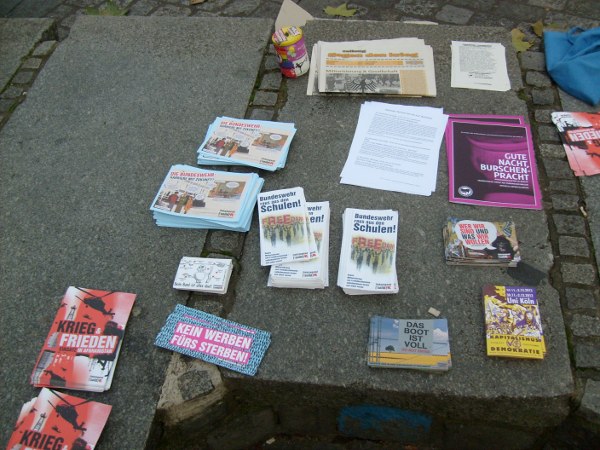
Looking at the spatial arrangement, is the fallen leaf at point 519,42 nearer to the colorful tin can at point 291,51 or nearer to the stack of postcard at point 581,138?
the stack of postcard at point 581,138

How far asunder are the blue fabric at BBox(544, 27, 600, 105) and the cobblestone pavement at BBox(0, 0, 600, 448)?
0.06m

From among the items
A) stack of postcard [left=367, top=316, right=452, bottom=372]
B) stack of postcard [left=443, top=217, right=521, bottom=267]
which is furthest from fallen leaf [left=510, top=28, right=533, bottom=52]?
stack of postcard [left=367, top=316, right=452, bottom=372]

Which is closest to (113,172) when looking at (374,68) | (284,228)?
(284,228)

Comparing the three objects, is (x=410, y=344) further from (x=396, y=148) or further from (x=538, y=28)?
(x=538, y=28)

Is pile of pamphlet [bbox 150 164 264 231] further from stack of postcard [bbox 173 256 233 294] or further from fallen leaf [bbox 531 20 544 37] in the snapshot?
fallen leaf [bbox 531 20 544 37]

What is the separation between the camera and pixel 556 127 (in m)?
2.24

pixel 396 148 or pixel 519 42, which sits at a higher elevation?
Result: pixel 519 42

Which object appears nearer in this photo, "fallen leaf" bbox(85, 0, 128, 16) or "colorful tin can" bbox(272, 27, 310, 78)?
"colorful tin can" bbox(272, 27, 310, 78)

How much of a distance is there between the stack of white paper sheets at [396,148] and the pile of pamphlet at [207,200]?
1.43 feet

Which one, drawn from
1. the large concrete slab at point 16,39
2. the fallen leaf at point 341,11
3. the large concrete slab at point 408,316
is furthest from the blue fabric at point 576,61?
the large concrete slab at point 16,39

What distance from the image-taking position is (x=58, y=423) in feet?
5.18

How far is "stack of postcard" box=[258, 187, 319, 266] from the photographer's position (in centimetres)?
185

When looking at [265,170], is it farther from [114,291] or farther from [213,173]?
[114,291]

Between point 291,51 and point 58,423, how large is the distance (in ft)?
6.13
